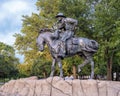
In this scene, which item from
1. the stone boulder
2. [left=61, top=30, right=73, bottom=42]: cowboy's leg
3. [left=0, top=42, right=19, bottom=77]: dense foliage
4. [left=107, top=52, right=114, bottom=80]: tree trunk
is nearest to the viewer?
the stone boulder

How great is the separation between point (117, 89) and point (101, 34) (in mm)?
13455

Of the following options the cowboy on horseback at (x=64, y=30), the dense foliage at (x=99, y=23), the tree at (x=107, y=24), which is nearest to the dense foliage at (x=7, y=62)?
the dense foliage at (x=99, y=23)

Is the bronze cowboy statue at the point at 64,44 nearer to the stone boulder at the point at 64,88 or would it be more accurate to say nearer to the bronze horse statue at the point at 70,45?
the bronze horse statue at the point at 70,45

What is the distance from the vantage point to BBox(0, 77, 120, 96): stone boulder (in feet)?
39.5

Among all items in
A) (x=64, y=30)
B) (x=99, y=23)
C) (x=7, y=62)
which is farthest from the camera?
(x=7, y=62)

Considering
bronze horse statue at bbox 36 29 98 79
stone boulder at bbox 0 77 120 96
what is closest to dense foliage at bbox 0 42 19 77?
bronze horse statue at bbox 36 29 98 79

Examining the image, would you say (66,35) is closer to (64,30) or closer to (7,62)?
(64,30)

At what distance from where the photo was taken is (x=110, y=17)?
24.5 metres

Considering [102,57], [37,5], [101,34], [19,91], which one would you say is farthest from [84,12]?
[19,91]

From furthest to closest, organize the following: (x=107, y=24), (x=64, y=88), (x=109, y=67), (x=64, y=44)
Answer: (x=109, y=67) → (x=107, y=24) → (x=64, y=44) → (x=64, y=88)

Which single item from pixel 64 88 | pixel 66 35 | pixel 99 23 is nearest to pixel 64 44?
pixel 66 35

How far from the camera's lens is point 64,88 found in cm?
1239

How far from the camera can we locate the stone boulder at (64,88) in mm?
12041

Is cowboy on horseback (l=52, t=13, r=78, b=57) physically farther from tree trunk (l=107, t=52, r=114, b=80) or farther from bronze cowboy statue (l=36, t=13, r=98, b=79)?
tree trunk (l=107, t=52, r=114, b=80)
